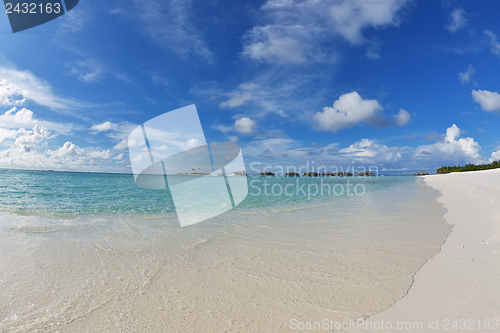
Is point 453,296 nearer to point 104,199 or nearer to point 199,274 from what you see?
point 199,274

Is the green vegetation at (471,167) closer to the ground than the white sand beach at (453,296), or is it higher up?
higher up

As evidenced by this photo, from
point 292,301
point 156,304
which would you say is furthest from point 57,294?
point 292,301

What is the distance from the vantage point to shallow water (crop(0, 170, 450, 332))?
254 cm

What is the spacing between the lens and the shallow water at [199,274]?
8.34ft

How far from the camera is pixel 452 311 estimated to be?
253cm

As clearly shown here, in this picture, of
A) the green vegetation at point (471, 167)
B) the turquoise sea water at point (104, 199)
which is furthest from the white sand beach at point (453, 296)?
the green vegetation at point (471, 167)

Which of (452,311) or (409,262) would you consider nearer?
(452,311)

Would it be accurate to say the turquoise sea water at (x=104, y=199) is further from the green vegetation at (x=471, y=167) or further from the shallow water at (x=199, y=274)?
the green vegetation at (x=471, y=167)

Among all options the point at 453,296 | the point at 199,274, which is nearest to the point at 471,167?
the point at 453,296

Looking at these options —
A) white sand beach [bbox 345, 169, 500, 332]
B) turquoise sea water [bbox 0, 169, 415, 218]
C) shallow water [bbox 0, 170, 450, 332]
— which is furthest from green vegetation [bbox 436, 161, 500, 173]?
white sand beach [bbox 345, 169, 500, 332]

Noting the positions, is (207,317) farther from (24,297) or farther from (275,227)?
(275,227)

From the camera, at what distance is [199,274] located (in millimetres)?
3650

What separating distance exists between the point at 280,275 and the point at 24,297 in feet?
11.3

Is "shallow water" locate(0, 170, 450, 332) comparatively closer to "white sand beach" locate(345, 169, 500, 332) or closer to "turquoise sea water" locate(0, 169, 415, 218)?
"white sand beach" locate(345, 169, 500, 332)
